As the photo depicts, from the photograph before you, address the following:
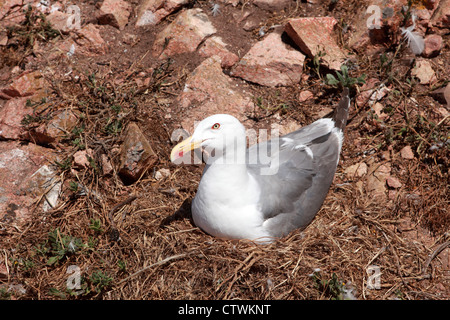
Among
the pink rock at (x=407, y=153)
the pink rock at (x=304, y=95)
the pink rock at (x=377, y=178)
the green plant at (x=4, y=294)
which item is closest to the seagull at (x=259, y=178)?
the pink rock at (x=377, y=178)

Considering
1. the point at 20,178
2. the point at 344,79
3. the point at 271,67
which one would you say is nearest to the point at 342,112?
the point at 344,79

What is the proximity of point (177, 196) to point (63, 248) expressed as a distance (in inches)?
51.2

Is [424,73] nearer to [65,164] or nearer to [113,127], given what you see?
[113,127]

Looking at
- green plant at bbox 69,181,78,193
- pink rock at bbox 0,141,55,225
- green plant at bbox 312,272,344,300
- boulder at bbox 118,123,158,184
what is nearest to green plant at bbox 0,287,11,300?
pink rock at bbox 0,141,55,225

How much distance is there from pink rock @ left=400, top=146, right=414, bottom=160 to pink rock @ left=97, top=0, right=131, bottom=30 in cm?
402

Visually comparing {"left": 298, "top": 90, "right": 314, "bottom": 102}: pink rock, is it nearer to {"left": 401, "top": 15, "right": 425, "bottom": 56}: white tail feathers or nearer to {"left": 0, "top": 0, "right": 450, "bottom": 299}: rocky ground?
{"left": 0, "top": 0, "right": 450, "bottom": 299}: rocky ground

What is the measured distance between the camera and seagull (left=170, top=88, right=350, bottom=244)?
3697mm

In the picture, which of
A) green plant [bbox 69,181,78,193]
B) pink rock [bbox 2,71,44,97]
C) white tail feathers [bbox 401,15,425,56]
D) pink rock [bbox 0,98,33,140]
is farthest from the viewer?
white tail feathers [bbox 401,15,425,56]

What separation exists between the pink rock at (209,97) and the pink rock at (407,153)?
1.88 meters

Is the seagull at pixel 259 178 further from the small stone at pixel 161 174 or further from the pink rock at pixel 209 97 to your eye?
the small stone at pixel 161 174

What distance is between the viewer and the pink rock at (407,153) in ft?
16.1

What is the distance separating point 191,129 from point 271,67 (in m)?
1.36

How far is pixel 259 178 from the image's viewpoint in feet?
13.7
